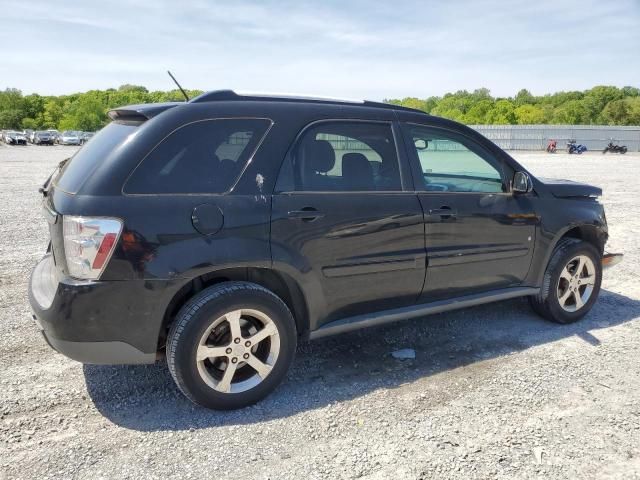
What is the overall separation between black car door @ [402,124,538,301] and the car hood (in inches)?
14.0

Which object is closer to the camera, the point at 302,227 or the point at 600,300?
the point at 302,227

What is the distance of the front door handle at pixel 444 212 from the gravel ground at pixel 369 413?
3.51ft

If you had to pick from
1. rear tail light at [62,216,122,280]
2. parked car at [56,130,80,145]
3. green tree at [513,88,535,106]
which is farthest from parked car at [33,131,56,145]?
green tree at [513,88,535,106]

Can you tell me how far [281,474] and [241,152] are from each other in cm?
183

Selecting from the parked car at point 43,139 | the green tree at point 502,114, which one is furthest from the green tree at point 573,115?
the parked car at point 43,139

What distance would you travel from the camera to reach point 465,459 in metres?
2.70

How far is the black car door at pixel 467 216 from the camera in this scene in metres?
3.77

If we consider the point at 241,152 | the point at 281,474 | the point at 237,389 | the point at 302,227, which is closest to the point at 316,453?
the point at 281,474

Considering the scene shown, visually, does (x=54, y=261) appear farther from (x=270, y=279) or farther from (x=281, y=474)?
(x=281, y=474)

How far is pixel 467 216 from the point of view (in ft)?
12.7

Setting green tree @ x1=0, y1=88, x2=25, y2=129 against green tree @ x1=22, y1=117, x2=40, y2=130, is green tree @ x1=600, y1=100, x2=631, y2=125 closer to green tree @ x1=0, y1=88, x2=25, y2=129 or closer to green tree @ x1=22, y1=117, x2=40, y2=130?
green tree @ x1=22, y1=117, x2=40, y2=130

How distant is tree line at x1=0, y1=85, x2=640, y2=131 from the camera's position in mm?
88331

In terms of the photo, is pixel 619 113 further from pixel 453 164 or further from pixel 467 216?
pixel 467 216

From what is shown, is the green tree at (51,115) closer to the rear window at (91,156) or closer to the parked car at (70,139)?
the parked car at (70,139)
